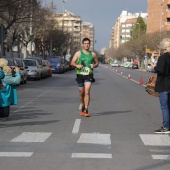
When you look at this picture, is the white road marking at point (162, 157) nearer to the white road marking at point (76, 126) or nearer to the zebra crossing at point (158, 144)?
the zebra crossing at point (158, 144)

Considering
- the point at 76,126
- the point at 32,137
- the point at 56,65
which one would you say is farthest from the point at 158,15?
the point at 32,137

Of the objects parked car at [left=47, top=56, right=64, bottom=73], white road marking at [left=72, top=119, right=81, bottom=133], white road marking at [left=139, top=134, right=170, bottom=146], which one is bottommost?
parked car at [left=47, top=56, right=64, bottom=73]

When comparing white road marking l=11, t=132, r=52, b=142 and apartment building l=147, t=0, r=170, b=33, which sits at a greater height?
apartment building l=147, t=0, r=170, b=33

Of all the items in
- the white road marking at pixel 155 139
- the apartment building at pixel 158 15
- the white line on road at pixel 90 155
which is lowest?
the white road marking at pixel 155 139

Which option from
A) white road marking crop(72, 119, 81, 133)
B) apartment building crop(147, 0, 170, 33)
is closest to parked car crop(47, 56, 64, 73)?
white road marking crop(72, 119, 81, 133)

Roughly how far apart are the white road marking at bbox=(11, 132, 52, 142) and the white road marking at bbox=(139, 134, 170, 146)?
6.42ft

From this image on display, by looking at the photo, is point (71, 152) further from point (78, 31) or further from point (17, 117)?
point (78, 31)

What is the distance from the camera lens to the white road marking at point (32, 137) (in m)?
8.16

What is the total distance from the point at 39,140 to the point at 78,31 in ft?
634

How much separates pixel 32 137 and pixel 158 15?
109 m

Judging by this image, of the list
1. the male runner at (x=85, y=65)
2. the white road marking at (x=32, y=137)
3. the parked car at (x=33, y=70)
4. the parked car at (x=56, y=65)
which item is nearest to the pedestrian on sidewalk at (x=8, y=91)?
the male runner at (x=85, y=65)

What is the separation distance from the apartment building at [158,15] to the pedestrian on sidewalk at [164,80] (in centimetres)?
9320

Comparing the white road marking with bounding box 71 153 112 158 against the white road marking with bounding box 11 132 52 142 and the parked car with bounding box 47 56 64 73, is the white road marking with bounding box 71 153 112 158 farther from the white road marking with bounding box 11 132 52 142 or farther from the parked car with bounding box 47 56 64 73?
the parked car with bounding box 47 56 64 73

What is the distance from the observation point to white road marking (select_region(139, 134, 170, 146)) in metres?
8.00
